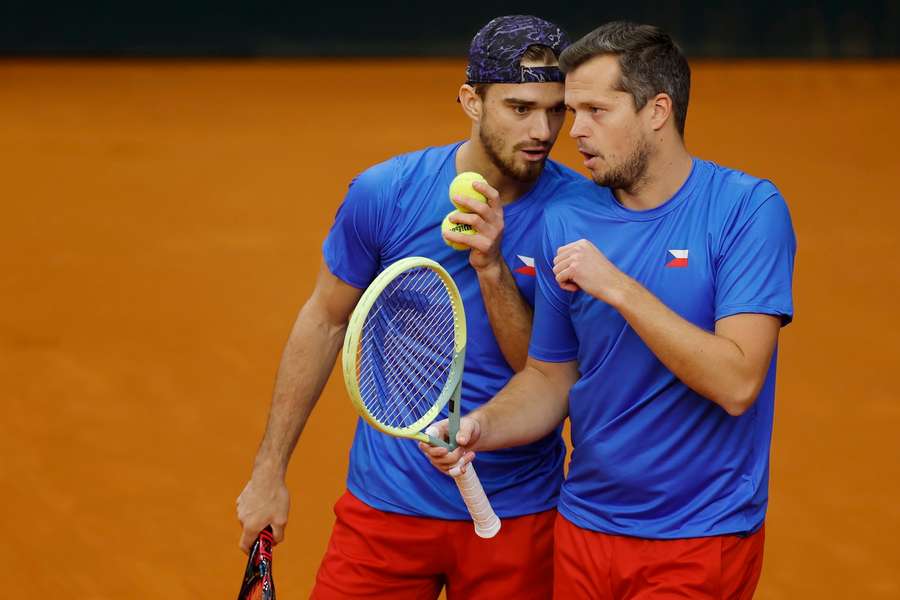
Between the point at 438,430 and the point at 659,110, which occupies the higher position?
the point at 659,110

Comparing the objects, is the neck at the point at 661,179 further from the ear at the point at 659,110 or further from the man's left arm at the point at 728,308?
the man's left arm at the point at 728,308

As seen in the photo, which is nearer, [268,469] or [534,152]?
[534,152]

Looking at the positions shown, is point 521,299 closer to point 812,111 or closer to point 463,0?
point 812,111

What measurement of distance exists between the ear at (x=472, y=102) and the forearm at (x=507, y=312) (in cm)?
50

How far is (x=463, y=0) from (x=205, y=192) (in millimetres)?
7177

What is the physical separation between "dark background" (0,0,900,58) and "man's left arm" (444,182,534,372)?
15692 millimetres

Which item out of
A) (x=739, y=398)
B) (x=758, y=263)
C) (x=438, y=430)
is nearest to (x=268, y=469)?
(x=438, y=430)

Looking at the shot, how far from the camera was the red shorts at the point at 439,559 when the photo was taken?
426cm

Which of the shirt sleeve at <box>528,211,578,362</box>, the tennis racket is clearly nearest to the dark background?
the tennis racket

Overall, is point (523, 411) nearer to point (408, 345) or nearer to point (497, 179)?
point (408, 345)

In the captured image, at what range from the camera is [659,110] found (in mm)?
3756

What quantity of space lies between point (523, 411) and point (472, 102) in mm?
968

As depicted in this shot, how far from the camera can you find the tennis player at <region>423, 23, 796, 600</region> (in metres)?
3.63

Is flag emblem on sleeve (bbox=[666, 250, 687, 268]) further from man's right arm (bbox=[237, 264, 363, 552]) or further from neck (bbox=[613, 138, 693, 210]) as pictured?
man's right arm (bbox=[237, 264, 363, 552])
